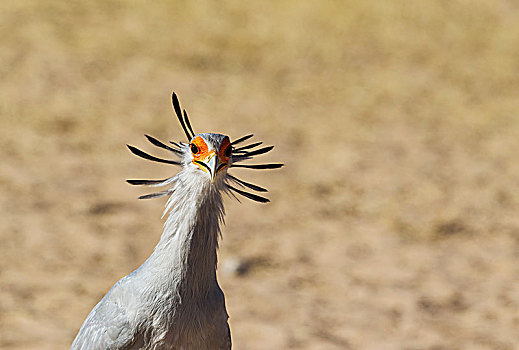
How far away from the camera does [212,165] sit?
311 centimetres

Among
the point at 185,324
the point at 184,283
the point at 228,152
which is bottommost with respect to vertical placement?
the point at 185,324

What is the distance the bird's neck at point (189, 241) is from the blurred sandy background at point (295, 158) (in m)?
2.13

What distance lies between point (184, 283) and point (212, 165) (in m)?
0.59

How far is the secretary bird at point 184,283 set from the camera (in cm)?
320

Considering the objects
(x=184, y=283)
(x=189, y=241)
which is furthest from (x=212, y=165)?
(x=184, y=283)

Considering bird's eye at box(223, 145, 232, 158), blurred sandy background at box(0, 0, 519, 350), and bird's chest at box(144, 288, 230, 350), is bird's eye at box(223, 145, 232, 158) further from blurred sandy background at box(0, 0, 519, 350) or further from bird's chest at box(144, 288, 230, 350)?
blurred sandy background at box(0, 0, 519, 350)

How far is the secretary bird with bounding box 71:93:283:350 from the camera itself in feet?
10.5

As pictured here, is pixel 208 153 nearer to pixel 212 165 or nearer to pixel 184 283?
pixel 212 165

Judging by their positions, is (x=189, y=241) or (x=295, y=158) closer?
(x=189, y=241)

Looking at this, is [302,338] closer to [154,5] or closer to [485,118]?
[485,118]

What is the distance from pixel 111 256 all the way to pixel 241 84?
4415mm

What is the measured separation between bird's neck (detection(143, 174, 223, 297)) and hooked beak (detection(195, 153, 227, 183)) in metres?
0.11

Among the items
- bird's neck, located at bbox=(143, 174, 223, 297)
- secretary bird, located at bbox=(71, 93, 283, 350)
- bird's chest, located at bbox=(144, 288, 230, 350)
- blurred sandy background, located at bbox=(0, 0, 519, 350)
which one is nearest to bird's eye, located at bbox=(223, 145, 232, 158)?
secretary bird, located at bbox=(71, 93, 283, 350)

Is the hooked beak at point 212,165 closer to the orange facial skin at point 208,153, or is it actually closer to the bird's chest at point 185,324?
the orange facial skin at point 208,153
